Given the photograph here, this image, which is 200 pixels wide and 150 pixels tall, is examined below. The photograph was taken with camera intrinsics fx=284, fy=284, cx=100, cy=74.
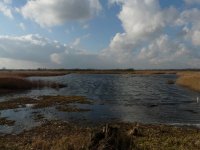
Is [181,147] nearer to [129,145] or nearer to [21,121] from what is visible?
[129,145]

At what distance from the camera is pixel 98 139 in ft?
40.2

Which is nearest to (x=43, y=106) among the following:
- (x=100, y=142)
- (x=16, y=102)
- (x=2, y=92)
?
(x=16, y=102)

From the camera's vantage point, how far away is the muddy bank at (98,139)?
1208 cm

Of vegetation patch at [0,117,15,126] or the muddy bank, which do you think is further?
vegetation patch at [0,117,15,126]

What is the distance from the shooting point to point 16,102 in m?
37.7

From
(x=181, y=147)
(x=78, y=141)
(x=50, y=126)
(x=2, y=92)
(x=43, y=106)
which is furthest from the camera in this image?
(x=2, y=92)

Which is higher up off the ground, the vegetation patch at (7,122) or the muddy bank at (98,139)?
the muddy bank at (98,139)

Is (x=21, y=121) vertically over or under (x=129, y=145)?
under

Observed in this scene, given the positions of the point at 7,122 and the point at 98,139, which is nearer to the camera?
the point at 98,139

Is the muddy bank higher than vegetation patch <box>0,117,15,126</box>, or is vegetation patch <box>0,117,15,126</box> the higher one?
the muddy bank

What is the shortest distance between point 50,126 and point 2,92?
100 ft

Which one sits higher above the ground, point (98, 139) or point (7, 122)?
point (98, 139)

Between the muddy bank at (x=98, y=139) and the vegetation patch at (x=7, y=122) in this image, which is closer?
the muddy bank at (x=98, y=139)

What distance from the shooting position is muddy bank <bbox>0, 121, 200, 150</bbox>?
12.1 metres
